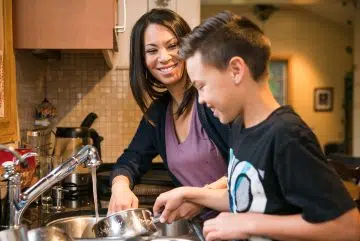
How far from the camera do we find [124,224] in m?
1.18

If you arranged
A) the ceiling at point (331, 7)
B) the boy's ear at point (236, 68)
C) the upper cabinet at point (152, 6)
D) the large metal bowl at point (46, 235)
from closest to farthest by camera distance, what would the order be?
the boy's ear at point (236, 68) < the large metal bowl at point (46, 235) < the upper cabinet at point (152, 6) < the ceiling at point (331, 7)

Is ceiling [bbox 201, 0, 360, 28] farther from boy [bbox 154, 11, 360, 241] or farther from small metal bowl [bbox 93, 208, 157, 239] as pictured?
boy [bbox 154, 11, 360, 241]

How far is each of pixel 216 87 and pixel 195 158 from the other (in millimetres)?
545

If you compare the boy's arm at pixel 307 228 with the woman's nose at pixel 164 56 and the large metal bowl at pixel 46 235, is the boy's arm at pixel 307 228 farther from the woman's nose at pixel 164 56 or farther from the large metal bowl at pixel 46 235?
the woman's nose at pixel 164 56

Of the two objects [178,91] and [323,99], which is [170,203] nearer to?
[178,91]

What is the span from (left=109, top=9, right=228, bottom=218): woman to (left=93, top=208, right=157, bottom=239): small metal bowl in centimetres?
7

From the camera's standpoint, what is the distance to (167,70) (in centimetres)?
134

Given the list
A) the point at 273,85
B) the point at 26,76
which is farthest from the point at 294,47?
the point at 26,76

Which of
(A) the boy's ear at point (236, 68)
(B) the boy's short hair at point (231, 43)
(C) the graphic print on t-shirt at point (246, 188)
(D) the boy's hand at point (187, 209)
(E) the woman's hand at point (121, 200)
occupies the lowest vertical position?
(E) the woman's hand at point (121, 200)

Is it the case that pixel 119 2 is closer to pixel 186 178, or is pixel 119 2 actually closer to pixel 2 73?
pixel 2 73

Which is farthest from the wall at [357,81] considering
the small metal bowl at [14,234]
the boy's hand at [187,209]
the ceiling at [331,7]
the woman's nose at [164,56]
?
the small metal bowl at [14,234]

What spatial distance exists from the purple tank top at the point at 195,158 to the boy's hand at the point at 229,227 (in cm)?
50

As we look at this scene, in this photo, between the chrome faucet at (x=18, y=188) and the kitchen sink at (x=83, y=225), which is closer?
the chrome faucet at (x=18, y=188)

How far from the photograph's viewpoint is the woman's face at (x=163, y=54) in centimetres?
133
